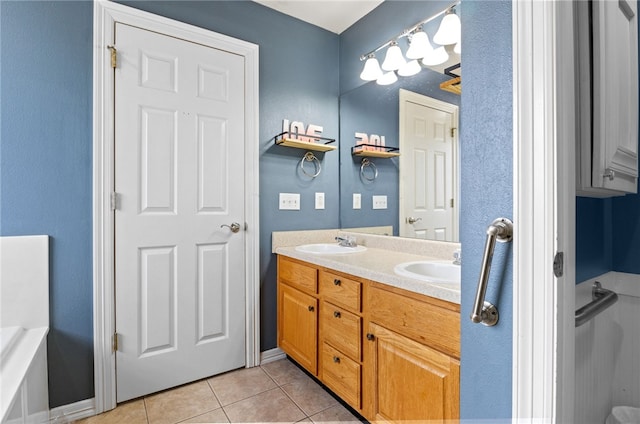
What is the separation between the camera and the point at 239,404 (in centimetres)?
175

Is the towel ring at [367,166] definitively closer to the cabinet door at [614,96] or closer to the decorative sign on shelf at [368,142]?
the decorative sign on shelf at [368,142]

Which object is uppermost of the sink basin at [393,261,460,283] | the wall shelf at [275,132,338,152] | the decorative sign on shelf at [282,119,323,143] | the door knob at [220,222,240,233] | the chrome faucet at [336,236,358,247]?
the decorative sign on shelf at [282,119,323,143]

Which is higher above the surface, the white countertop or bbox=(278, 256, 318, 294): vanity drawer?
the white countertop

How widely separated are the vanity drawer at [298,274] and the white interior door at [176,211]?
27cm

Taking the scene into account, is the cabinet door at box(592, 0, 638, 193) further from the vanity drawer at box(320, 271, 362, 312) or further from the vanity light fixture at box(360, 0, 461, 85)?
the vanity drawer at box(320, 271, 362, 312)

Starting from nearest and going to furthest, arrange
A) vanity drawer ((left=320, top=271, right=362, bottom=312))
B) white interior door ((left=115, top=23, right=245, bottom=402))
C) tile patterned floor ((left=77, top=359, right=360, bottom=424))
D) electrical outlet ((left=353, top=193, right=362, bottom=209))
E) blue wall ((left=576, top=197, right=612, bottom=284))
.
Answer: blue wall ((left=576, top=197, right=612, bottom=284)) → vanity drawer ((left=320, top=271, right=362, bottom=312)) → tile patterned floor ((left=77, top=359, right=360, bottom=424)) → white interior door ((left=115, top=23, right=245, bottom=402)) → electrical outlet ((left=353, top=193, right=362, bottom=209))

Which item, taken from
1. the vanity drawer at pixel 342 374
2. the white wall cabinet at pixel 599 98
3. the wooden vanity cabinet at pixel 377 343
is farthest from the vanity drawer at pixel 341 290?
the white wall cabinet at pixel 599 98

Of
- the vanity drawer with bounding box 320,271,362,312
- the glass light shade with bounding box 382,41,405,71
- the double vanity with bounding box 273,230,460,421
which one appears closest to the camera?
the double vanity with bounding box 273,230,460,421

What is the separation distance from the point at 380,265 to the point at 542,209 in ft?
3.07

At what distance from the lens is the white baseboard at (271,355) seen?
223cm

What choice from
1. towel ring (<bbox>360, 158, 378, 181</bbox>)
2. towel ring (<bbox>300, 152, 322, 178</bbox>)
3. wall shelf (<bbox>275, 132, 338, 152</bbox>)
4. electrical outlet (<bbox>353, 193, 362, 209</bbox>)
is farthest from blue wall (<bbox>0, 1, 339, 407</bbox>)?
electrical outlet (<bbox>353, 193, 362, 209</bbox>)

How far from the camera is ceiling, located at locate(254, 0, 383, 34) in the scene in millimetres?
2232

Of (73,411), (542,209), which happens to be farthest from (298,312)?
(542,209)

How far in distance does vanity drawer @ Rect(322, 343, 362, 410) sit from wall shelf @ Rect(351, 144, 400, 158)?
1263mm
